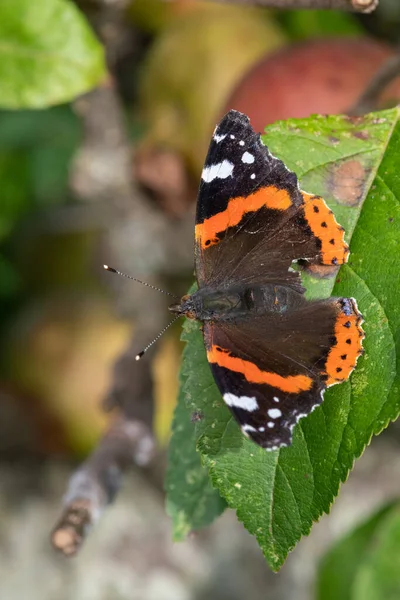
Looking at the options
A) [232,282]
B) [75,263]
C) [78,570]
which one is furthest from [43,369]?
[232,282]

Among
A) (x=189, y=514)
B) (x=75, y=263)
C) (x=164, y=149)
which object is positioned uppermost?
(x=164, y=149)

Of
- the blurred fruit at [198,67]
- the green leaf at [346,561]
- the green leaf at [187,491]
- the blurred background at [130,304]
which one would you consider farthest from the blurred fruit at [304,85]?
the green leaf at [346,561]

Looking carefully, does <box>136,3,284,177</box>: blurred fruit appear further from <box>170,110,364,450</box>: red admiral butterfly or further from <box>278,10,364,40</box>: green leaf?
<box>170,110,364,450</box>: red admiral butterfly

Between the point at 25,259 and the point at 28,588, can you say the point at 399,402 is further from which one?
the point at 25,259

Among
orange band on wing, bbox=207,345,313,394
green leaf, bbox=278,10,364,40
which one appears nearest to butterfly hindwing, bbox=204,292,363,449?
orange band on wing, bbox=207,345,313,394

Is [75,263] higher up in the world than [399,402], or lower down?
lower down

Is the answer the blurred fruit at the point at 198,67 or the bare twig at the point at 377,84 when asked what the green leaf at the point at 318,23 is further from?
the bare twig at the point at 377,84
